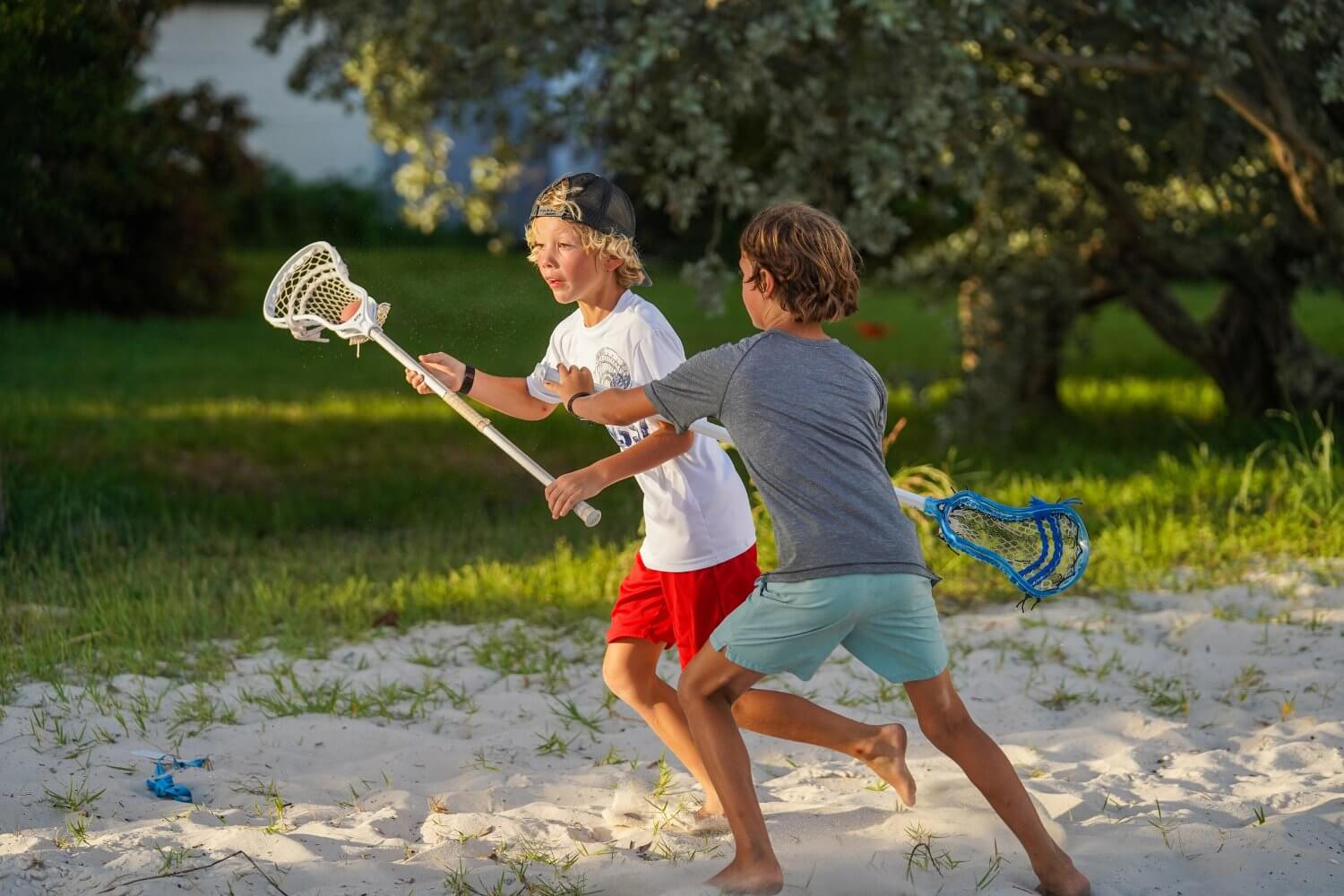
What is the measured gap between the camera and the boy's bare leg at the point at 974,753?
3.13 meters

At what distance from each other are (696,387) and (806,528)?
348 mm

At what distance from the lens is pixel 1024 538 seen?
3.41 meters

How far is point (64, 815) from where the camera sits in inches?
144

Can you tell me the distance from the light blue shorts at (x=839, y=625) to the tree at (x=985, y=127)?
126 inches

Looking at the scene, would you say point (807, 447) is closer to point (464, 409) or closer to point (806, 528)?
point (806, 528)

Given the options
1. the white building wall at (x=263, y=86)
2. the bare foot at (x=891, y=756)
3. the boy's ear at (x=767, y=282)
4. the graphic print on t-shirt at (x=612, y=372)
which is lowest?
the bare foot at (x=891, y=756)

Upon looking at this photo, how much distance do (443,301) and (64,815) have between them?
1.72 metres

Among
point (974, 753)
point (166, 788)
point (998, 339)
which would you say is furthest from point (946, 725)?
point (998, 339)

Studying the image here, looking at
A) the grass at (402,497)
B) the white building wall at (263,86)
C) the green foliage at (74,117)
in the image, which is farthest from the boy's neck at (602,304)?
the white building wall at (263,86)

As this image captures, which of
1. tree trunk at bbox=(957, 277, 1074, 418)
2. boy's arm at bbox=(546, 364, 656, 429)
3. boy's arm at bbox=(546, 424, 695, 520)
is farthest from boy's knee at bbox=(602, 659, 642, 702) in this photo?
tree trunk at bbox=(957, 277, 1074, 418)

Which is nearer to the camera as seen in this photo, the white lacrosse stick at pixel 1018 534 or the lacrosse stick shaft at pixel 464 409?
the white lacrosse stick at pixel 1018 534

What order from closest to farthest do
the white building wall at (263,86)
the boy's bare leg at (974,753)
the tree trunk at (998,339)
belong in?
the boy's bare leg at (974,753)
the tree trunk at (998,339)
the white building wall at (263,86)

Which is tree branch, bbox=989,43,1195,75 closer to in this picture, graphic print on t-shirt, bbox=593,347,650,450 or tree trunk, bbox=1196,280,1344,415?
tree trunk, bbox=1196,280,1344,415

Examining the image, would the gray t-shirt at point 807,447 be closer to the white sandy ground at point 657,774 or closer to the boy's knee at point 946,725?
the boy's knee at point 946,725
